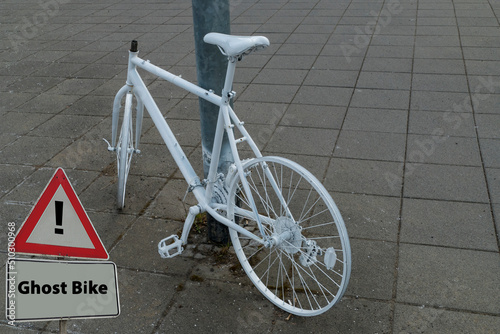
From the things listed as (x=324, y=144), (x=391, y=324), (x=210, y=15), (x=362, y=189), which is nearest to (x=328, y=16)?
(x=324, y=144)

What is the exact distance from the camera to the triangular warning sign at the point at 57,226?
2471mm

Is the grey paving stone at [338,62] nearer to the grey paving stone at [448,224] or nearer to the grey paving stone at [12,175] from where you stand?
the grey paving stone at [448,224]

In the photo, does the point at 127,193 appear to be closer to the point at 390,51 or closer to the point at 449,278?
the point at 449,278

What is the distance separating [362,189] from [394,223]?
541 mm

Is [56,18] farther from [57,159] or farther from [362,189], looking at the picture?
[362,189]

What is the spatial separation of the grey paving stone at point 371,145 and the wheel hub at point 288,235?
2.10 metres

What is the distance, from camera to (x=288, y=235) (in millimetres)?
3072

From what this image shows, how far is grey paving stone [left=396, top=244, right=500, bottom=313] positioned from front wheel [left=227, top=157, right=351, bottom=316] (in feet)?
1.51

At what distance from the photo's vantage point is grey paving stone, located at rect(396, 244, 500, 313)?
3.27 m

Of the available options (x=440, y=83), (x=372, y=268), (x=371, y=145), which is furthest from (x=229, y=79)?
(x=440, y=83)

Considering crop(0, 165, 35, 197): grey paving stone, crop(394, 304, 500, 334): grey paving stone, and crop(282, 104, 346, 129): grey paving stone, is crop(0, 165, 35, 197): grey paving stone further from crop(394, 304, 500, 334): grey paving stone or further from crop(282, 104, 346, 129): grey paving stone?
crop(394, 304, 500, 334): grey paving stone

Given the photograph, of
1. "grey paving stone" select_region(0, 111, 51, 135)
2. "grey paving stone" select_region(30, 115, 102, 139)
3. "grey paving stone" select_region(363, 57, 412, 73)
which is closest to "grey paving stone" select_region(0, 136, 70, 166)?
"grey paving stone" select_region(30, 115, 102, 139)

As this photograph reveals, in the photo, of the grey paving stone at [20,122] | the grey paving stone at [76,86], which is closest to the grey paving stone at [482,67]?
the grey paving stone at [76,86]

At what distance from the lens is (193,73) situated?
7.38 metres
